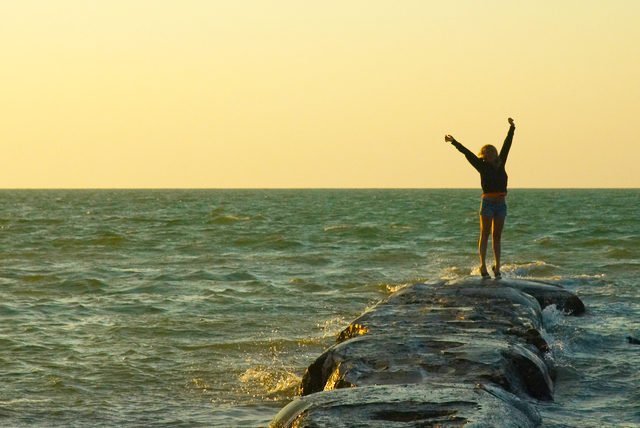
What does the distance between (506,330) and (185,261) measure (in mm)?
17080

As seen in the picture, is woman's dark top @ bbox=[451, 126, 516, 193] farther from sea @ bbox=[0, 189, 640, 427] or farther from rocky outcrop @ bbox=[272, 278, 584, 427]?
sea @ bbox=[0, 189, 640, 427]

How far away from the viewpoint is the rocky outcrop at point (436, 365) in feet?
23.3

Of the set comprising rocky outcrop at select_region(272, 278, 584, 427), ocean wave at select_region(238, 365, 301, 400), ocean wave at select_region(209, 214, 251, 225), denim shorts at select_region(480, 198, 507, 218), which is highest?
denim shorts at select_region(480, 198, 507, 218)

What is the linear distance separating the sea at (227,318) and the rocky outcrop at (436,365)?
0.51 meters

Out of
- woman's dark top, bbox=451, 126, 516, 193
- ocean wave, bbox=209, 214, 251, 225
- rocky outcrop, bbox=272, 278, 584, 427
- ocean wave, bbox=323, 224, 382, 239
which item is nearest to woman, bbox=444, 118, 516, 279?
woman's dark top, bbox=451, 126, 516, 193

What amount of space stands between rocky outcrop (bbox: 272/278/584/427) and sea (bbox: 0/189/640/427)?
0.51 m

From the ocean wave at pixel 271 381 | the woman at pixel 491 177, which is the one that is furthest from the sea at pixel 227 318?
the woman at pixel 491 177

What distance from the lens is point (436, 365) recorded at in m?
8.66

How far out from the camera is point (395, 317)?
11.1m

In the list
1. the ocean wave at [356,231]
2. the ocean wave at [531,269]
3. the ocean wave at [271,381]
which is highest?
the ocean wave at [531,269]

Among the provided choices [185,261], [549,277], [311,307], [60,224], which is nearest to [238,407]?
[311,307]

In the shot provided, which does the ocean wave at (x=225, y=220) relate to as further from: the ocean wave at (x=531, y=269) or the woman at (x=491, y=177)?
the woman at (x=491, y=177)

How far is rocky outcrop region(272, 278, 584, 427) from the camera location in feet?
23.3

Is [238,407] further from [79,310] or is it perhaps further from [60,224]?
[60,224]
